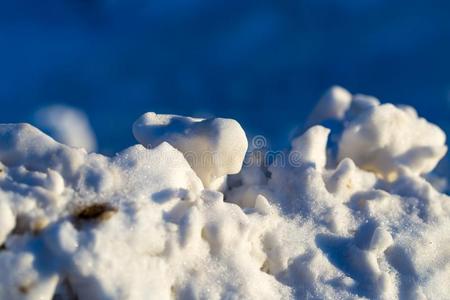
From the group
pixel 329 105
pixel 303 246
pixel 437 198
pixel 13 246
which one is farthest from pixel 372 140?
pixel 13 246

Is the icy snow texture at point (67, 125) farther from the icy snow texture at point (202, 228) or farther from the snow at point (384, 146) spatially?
the icy snow texture at point (202, 228)

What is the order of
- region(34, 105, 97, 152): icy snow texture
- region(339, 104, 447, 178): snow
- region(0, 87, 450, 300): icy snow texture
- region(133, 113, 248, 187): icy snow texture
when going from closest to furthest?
region(0, 87, 450, 300): icy snow texture
region(133, 113, 248, 187): icy snow texture
region(339, 104, 447, 178): snow
region(34, 105, 97, 152): icy snow texture

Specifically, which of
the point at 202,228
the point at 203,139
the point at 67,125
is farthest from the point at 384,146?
the point at 67,125

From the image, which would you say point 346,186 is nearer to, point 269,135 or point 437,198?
point 437,198

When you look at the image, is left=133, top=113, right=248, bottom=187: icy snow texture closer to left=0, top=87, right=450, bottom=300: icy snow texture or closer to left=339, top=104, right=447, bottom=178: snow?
left=0, top=87, right=450, bottom=300: icy snow texture

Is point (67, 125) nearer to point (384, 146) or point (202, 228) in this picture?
point (384, 146)

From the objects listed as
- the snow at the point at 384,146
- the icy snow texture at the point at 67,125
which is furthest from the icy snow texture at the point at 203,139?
the icy snow texture at the point at 67,125

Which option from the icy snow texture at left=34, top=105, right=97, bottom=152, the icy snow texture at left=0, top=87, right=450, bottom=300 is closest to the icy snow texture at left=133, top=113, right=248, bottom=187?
the icy snow texture at left=0, top=87, right=450, bottom=300
